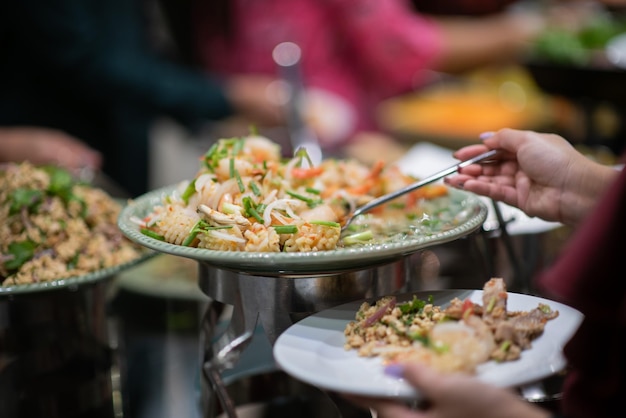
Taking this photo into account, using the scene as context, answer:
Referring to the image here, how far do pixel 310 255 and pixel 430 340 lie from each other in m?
0.24

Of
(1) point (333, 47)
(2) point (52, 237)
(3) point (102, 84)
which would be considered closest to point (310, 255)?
(2) point (52, 237)

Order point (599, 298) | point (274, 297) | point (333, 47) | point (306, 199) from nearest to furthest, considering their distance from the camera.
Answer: point (599, 298), point (274, 297), point (306, 199), point (333, 47)

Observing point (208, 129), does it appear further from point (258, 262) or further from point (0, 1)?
point (258, 262)

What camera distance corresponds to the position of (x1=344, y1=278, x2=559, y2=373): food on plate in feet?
3.26

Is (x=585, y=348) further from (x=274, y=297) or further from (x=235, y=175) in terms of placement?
(x=235, y=175)

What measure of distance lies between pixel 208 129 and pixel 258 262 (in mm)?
2532

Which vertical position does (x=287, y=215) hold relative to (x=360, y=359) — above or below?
above

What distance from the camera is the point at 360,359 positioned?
1066 mm

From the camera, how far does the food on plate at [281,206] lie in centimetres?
122

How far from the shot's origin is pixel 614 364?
910 mm

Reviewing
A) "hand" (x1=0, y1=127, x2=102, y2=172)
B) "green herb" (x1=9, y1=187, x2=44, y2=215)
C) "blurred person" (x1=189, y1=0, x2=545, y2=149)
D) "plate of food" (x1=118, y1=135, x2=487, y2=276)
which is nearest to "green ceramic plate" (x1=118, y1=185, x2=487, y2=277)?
"plate of food" (x1=118, y1=135, x2=487, y2=276)

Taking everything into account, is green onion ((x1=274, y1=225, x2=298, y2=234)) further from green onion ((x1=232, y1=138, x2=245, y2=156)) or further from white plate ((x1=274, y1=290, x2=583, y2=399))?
green onion ((x1=232, y1=138, x2=245, y2=156))

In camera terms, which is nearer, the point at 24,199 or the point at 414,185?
the point at 414,185

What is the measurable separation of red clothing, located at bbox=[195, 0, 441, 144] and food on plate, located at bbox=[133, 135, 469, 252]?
2.01m
